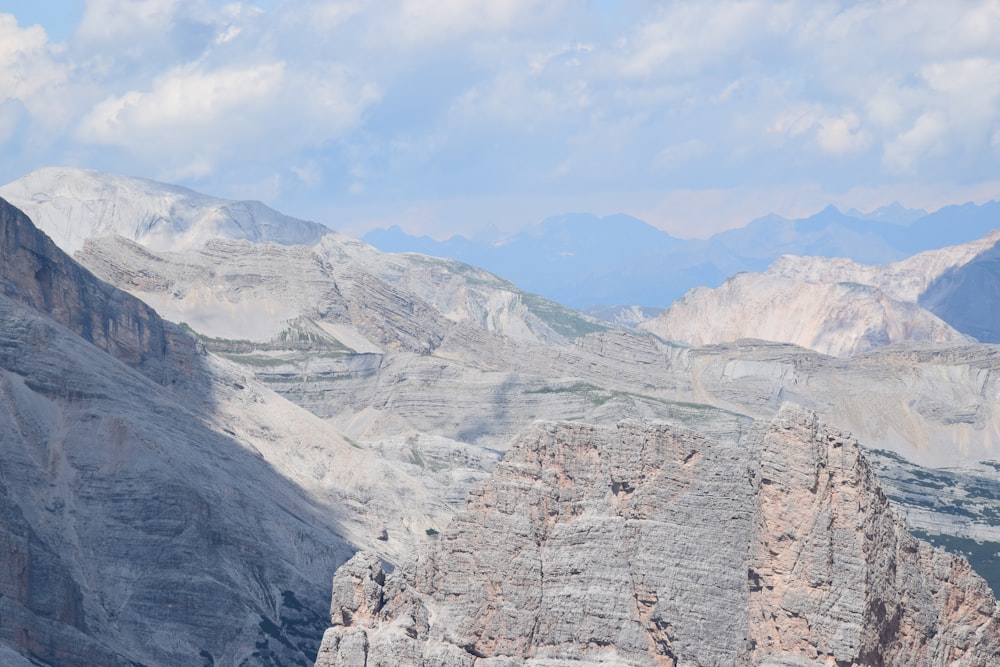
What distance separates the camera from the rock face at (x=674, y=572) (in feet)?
260

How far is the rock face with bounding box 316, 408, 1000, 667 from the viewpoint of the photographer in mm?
79125

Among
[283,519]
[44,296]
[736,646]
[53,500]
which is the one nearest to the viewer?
[736,646]

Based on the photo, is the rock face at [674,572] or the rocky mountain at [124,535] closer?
the rock face at [674,572]

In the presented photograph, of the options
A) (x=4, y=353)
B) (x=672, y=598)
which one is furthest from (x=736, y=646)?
(x=4, y=353)

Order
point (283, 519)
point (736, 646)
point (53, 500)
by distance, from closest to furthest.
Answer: point (736, 646) → point (53, 500) → point (283, 519)

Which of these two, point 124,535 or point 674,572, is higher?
point 674,572

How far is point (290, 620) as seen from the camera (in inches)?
6181

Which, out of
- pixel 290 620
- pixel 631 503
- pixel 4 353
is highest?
pixel 4 353

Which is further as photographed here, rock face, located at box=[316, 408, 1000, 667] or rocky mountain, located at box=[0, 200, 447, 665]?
rocky mountain, located at box=[0, 200, 447, 665]

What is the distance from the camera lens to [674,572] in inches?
3258

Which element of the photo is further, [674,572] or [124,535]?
[124,535]

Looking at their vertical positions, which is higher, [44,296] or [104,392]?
[44,296]

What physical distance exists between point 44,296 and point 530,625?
127819 mm

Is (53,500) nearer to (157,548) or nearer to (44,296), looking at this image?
(157,548)
